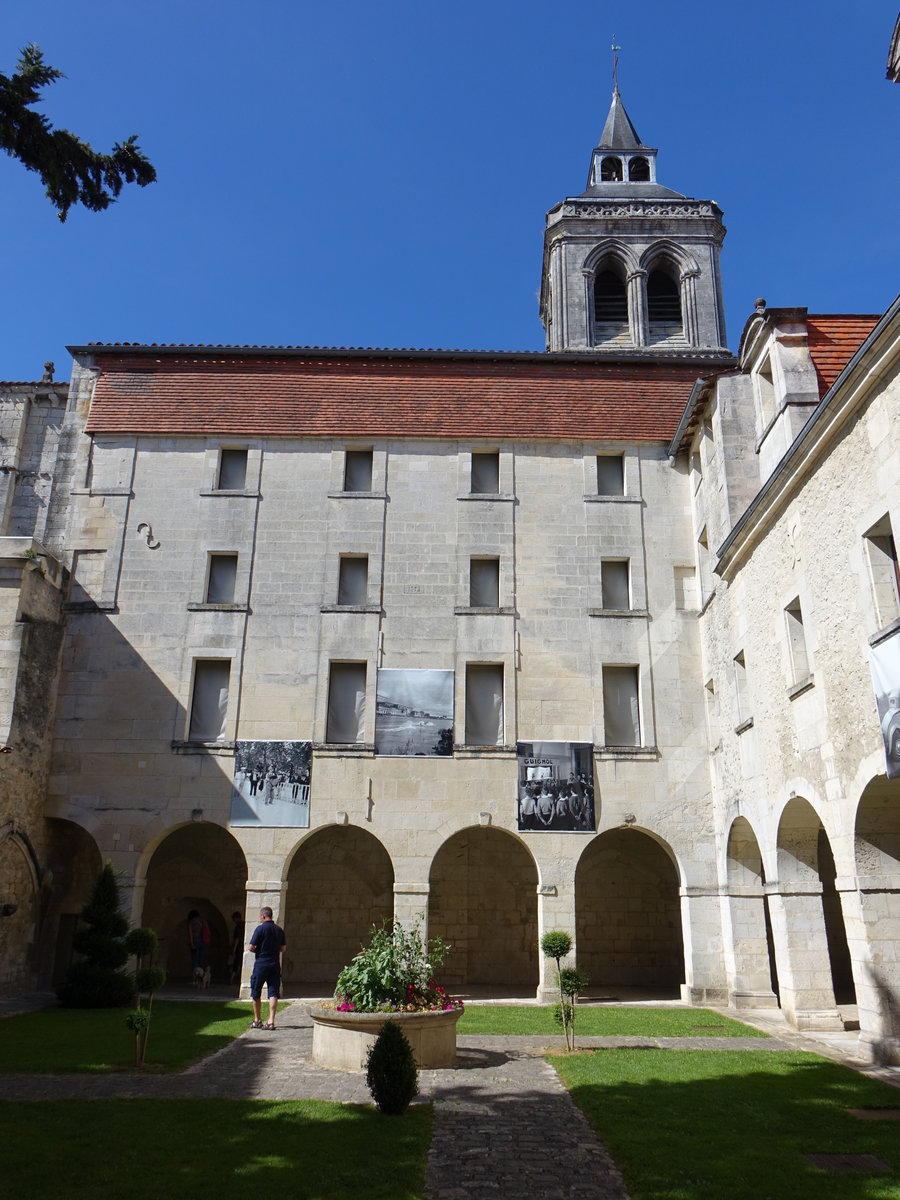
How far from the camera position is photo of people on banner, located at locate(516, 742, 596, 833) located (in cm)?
1912

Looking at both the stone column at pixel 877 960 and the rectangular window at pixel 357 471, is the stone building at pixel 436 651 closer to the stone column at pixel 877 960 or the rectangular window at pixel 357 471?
the rectangular window at pixel 357 471

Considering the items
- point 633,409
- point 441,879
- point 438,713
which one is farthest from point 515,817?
point 633,409

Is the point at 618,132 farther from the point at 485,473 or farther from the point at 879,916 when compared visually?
the point at 879,916

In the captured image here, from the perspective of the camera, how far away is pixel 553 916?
61.1 ft

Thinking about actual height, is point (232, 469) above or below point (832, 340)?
above

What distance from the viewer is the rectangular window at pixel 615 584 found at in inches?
832

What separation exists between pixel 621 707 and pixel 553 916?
462 centimetres

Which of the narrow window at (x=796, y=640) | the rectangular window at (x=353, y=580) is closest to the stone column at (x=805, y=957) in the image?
the narrow window at (x=796, y=640)

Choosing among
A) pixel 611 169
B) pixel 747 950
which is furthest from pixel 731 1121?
pixel 611 169

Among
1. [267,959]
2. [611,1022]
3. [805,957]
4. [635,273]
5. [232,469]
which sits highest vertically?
[635,273]

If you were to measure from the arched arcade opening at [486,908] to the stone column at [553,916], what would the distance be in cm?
314

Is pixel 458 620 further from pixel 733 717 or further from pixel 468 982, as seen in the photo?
pixel 468 982

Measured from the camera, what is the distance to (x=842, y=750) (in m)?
12.3

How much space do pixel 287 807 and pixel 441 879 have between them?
5149 millimetres
